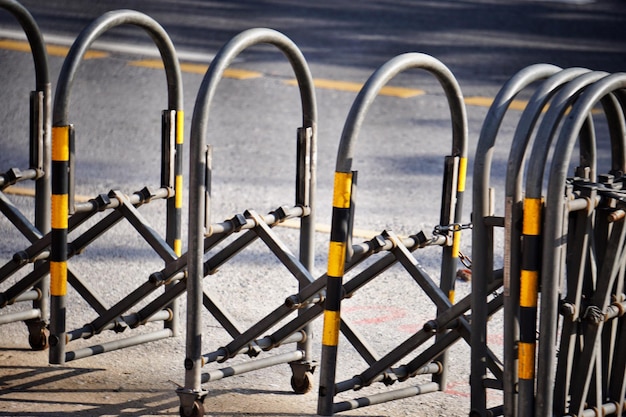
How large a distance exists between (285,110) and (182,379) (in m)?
5.67

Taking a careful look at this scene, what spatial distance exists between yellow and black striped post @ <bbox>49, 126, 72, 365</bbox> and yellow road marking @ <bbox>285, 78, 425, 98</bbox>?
22.1 feet

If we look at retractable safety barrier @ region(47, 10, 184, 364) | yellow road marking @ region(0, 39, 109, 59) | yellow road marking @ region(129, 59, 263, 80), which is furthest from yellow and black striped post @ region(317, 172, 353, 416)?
yellow road marking @ region(0, 39, 109, 59)

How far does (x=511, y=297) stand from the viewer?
3.86 metres

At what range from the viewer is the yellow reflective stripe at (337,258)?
414 cm

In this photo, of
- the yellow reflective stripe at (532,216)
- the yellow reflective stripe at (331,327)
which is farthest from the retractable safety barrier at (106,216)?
the yellow reflective stripe at (532,216)

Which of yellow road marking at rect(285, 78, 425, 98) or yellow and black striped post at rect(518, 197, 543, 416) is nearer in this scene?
yellow and black striped post at rect(518, 197, 543, 416)

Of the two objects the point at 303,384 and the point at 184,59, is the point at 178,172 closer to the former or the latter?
the point at 303,384

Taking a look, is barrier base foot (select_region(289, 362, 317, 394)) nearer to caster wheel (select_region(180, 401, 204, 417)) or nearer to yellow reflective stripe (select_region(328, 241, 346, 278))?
caster wheel (select_region(180, 401, 204, 417))

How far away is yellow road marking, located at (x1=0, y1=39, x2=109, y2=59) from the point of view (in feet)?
41.6

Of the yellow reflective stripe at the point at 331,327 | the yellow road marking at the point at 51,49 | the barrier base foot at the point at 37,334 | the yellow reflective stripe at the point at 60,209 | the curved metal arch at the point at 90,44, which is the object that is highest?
the curved metal arch at the point at 90,44

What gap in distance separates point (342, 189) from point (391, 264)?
55cm

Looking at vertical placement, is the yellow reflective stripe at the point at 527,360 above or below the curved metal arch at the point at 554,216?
below

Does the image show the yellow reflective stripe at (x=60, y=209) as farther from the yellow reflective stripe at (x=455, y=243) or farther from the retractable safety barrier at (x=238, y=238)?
the yellow reflective stripe at (x=455, y=243)

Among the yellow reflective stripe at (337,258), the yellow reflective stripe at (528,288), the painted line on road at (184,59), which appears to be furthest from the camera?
the painted line on road at (184,59)
